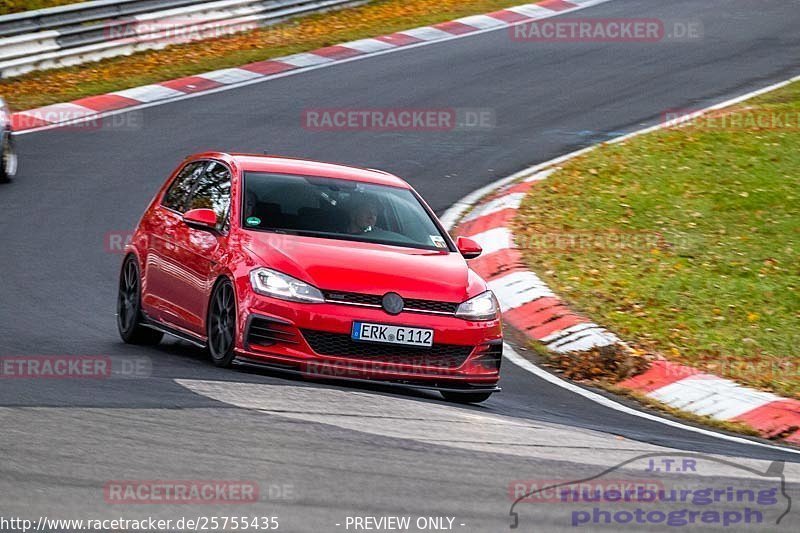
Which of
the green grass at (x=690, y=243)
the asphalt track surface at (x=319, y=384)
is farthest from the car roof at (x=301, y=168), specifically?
the green grass at (x=690, y=243)

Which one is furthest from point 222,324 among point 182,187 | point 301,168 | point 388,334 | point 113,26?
point 113,26

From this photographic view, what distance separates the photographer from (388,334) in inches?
339

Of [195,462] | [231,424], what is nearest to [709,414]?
[231,424]

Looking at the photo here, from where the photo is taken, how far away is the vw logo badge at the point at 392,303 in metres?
8.63

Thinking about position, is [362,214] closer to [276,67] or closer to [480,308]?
[480,308]

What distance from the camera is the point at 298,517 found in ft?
17.7

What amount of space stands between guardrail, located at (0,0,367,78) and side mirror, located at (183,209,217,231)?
1303cm

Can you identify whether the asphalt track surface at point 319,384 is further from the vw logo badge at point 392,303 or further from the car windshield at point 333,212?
the car windshield at point 333,212

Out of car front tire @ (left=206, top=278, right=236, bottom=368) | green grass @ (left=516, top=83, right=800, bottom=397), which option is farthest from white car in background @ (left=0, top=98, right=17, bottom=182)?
car front tire @ (left=206, top=278, right=236, bottom=368)

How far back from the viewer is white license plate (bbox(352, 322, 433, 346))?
8.58 meters

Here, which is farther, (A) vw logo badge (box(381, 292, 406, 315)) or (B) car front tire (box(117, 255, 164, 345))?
(B) car front tire (box(117, 255, 164, 345))

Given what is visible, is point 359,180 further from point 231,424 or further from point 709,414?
point 231,424

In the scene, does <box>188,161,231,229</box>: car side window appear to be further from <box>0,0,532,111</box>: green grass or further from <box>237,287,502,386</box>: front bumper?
<box>0,0,532,111</box>: green grass

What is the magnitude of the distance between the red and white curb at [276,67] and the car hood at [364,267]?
431 inches
